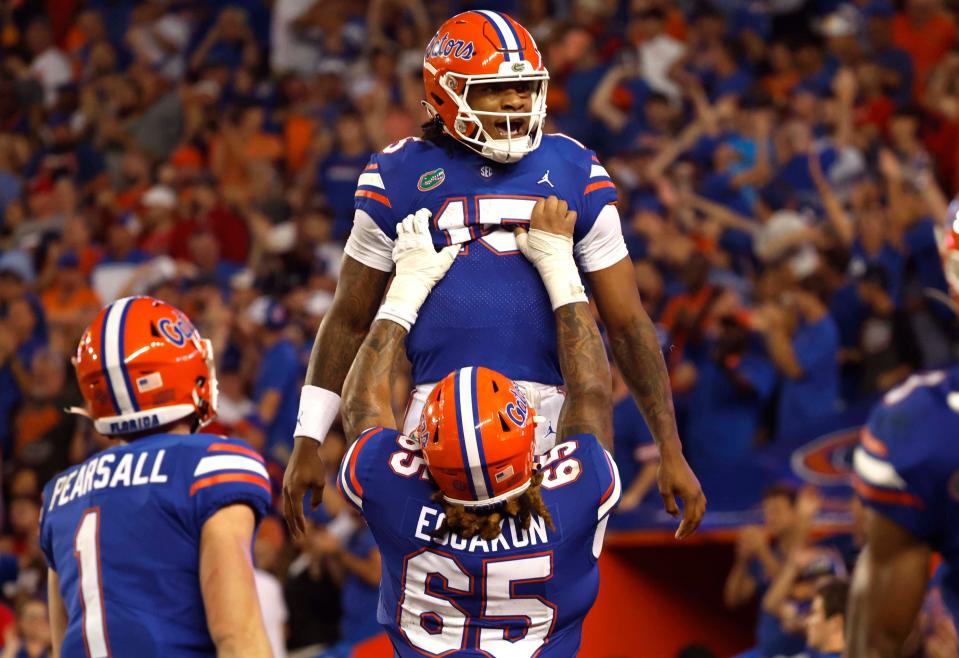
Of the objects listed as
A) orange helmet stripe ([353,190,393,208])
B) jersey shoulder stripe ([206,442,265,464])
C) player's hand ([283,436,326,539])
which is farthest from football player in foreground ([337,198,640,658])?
orange helmet stripe ([353,190,393,208])

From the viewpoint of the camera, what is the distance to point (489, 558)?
4.15 metres

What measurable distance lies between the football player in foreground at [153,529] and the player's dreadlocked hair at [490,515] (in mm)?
468

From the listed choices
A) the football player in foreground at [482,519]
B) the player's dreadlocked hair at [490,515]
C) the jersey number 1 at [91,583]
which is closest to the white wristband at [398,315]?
the football player in foreground at [482,519]

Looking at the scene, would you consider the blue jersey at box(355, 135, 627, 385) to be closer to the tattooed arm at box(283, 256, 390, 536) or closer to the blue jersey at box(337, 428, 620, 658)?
the tattooed arm at box(283, 256, 390, 536)

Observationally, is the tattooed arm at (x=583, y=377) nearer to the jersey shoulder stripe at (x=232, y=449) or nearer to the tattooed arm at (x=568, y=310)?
the tattooed arm at (x=568, y=310)

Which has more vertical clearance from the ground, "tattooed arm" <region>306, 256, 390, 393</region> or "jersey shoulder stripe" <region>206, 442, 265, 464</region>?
"jersey shoulder stripe" <region>206, 442, 265, 464</region>

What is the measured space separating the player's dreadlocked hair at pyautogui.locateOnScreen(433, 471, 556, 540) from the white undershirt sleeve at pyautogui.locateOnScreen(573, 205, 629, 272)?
100cm

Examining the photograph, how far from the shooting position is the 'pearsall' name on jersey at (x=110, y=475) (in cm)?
406

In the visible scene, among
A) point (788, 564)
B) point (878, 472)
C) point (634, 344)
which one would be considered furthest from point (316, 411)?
point (788, 564)

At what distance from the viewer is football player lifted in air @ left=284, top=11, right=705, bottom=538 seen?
187 inches

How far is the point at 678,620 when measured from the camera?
28.9ft

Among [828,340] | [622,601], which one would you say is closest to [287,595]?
Result: [622,601]

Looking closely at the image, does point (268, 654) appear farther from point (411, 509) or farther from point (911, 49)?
point (911, 49)

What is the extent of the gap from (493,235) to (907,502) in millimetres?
1842
